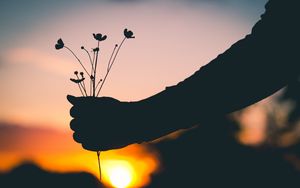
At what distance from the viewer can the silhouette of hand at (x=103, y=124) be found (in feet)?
8.82

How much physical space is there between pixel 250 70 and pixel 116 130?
3.09 ft

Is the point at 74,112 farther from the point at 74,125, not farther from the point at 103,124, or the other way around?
the point at 103,124

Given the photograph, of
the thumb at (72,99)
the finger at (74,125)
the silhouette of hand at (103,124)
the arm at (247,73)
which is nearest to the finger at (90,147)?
the silhouette of hand at (103,124)

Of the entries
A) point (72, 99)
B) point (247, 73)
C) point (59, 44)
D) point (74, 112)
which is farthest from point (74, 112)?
point (247, 73)

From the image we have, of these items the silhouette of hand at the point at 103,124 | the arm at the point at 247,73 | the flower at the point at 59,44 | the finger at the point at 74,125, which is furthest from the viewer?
the flower at the point at 59,44

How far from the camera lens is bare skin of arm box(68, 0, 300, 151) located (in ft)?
7.25

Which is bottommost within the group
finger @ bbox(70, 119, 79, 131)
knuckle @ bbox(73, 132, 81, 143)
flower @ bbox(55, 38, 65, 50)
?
knuckle @ bbox(73, 132, 81, 143)

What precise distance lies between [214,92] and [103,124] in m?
0.80

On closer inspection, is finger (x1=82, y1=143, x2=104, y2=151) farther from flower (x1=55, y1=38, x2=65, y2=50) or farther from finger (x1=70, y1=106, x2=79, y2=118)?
flower (x1=55, y1=38, x2=65, y2=50)

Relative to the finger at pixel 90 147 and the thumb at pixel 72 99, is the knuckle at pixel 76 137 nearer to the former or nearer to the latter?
the finger at pixel 90 147

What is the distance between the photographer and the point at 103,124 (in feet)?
9.02

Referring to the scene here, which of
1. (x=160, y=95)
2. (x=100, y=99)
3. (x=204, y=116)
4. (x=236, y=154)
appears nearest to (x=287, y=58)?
(x=204, y=116)

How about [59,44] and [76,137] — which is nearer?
[76,137]

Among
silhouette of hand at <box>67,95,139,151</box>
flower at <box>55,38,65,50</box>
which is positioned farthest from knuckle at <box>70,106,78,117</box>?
flower at <box>55,38,65,50</box>
